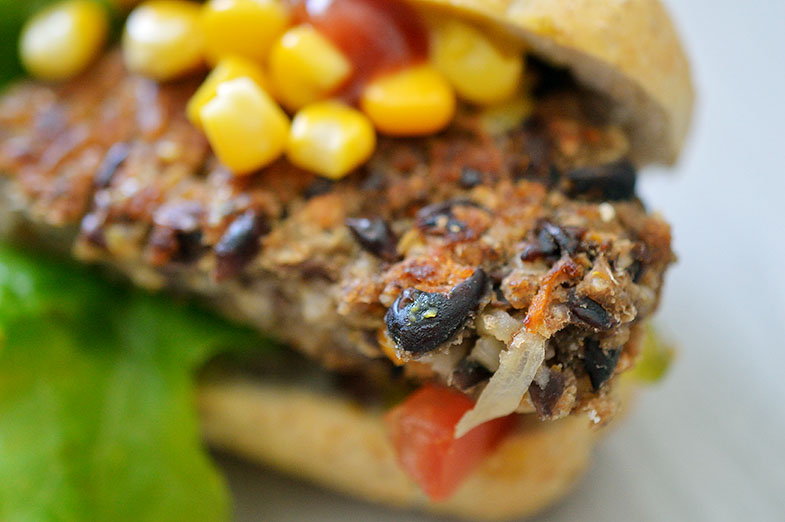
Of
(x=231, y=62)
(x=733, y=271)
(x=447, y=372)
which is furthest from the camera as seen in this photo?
(x=733, y=271)

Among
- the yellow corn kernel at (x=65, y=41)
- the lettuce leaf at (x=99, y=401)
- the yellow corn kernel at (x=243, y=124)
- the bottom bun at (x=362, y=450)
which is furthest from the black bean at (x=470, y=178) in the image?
the yellow corn kernel at (x=65, y=41)

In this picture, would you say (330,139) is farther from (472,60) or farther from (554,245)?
(554,245)

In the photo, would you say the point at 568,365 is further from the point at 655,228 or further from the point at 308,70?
the point at 308,70

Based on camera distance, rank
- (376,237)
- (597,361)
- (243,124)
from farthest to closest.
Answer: (243,124)
(376,237)
(597,361)

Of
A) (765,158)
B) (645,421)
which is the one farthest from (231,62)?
(765,158)

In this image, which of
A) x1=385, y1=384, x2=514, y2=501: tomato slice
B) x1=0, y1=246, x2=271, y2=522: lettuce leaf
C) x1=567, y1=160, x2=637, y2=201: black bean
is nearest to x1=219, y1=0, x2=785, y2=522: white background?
x1=0, y1=246, x2=271, y2=522: lettuce leaf

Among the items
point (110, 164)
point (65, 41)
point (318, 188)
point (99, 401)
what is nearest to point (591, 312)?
point (318, 188)
